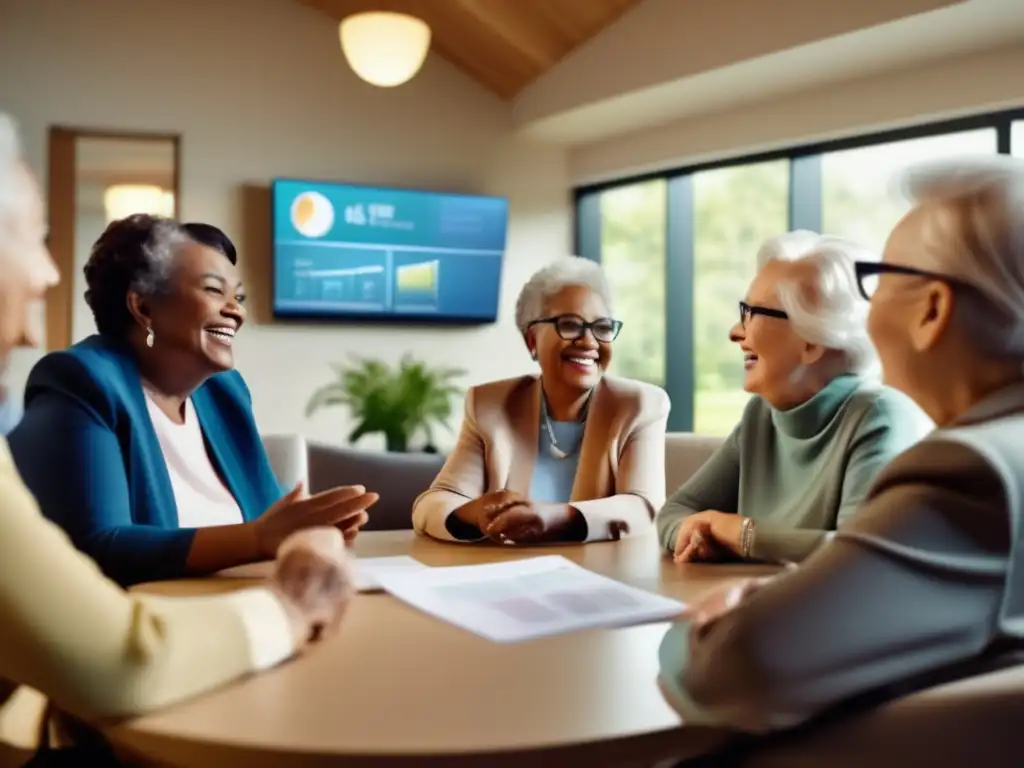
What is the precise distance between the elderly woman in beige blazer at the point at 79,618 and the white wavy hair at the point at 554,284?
4.73ft

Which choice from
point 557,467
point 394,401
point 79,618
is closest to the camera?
point 79,618

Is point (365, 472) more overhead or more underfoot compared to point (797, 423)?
more underfoot

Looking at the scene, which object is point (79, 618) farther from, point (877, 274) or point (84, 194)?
point (84, 194)

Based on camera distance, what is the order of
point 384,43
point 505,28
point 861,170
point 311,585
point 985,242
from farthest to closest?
point 505,28
point 861,170
point 384,43
point 311,585
point 985,242

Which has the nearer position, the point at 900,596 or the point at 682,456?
the point at 900,596

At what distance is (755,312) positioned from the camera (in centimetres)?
186

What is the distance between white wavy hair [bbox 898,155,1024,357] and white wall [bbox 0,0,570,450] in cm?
450

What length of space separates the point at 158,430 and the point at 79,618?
3.14 feet

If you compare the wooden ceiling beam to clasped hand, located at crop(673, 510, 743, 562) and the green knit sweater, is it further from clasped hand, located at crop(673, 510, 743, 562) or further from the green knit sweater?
clasped hand, located at crop(673, 510, 743, 562)

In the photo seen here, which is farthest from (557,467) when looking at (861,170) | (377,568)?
(861,170)

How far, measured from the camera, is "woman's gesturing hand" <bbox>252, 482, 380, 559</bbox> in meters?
1.49

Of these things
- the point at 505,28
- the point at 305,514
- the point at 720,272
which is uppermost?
the point at 505,28

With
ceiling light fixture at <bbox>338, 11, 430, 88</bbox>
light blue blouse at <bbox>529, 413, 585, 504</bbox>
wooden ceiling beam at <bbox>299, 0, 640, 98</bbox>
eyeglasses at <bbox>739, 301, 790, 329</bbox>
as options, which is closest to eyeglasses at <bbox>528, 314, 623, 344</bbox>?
light blue blouse at <bbox>529, 413, 585, 504</bbox>

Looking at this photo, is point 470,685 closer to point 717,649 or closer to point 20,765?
point 717,649
